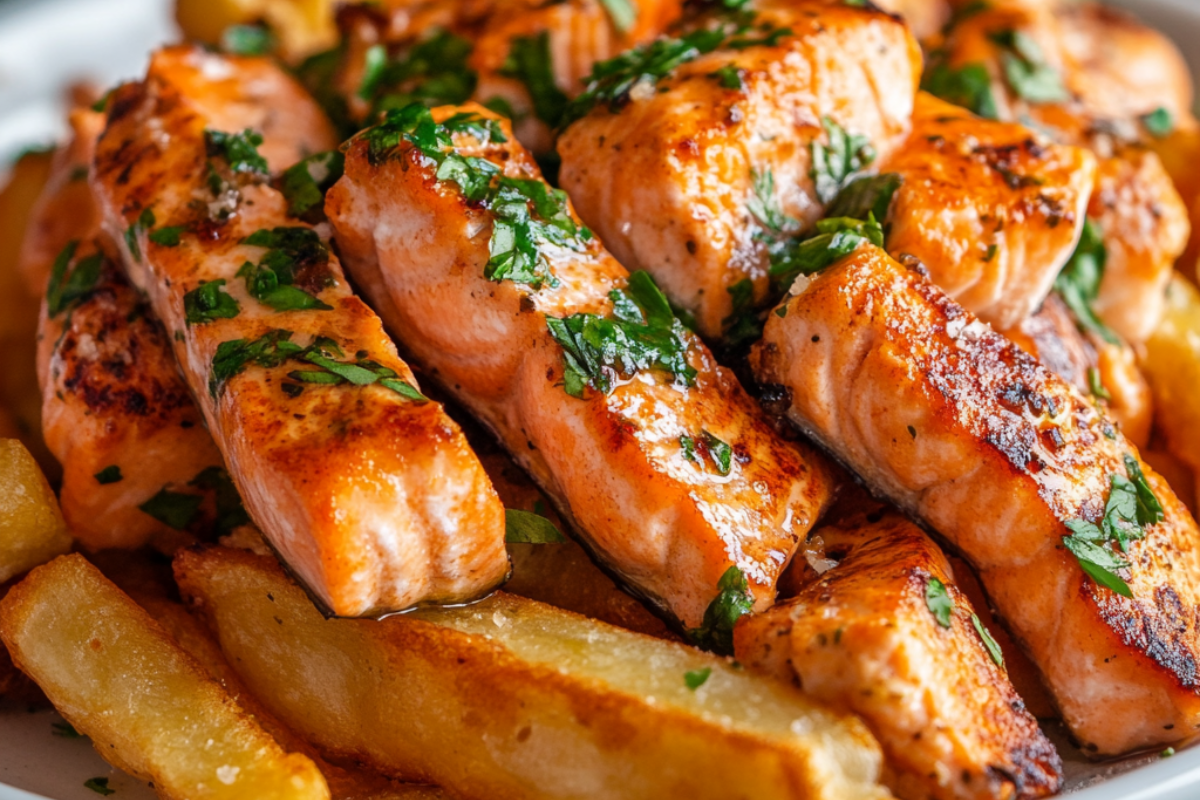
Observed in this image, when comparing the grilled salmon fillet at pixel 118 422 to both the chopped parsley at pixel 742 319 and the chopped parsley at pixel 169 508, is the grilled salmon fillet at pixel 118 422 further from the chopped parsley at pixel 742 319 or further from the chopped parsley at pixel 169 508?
the chopped parsley at pixel 742 319

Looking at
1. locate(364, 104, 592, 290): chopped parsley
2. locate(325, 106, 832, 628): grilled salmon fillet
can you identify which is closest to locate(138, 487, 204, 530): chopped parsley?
locate(325, 106, 832, 628): grilled salmon fillet

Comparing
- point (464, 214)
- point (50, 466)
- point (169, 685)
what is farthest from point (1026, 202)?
point (50, 466)

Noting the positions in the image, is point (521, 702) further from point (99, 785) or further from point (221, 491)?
point (221, 491)

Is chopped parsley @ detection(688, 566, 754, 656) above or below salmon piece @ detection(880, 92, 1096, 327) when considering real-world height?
below

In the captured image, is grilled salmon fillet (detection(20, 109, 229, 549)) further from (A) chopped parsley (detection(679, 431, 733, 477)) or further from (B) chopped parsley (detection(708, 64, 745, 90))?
(B) chopped parsley (detection(708, 64, 745, 90))

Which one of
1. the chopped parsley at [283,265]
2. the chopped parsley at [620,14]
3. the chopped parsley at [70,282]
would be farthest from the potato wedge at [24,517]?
the chopped parsley at [620,14]
